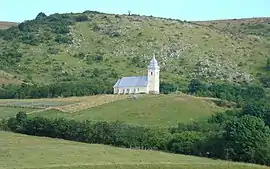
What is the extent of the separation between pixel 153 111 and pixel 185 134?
19.5 m

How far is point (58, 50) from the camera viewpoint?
184 meters

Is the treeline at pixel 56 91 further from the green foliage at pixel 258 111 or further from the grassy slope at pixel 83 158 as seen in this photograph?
the grassy slope at pixel 83 158

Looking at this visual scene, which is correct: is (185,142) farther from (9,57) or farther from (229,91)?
(9,57)

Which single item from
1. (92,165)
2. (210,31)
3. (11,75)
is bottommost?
(92,165)

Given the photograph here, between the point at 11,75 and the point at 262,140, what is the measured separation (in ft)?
304

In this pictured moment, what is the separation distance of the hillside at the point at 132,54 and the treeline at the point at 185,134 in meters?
49.3

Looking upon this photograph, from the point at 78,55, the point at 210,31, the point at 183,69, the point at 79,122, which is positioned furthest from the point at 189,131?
the point at 210,31

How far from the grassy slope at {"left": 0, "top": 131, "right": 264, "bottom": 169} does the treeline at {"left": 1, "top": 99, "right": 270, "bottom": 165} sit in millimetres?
4418

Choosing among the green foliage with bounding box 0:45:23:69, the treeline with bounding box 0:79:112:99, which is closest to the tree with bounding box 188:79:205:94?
the treeline with bounding box 0:79:112:99

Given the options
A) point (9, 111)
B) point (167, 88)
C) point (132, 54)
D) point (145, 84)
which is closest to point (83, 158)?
point (9, 111)

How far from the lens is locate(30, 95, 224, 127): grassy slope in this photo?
106875 mm

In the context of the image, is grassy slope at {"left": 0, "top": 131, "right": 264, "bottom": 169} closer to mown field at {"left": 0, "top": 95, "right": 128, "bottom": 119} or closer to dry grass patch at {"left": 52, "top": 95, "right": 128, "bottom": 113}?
dry grass patch at {"left": 52, "top": 95, "right": 128, "bottom": 113}

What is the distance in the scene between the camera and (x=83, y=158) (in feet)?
247

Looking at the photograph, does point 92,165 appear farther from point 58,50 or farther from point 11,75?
point 58,50
